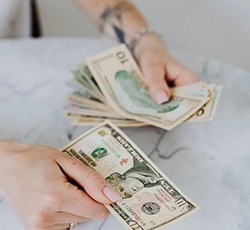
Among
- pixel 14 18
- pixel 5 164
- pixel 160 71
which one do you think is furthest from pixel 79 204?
pixel 14 18

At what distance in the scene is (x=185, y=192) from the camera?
96cm

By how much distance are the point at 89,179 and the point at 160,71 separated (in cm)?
40

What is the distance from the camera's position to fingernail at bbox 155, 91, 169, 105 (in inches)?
45.0

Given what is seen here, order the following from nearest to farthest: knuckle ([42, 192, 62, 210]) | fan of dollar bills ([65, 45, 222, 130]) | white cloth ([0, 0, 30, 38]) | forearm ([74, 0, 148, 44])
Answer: knuckle ([42, 192, 62, 210]), fan of dollar bills ([65, 45, 222, 130]), forearm ([74, 0, 148, 44]), white cloth ([0, 0, 30, 38])

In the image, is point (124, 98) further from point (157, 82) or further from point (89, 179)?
point (89, 179)

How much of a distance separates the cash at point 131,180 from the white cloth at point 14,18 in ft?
1.96

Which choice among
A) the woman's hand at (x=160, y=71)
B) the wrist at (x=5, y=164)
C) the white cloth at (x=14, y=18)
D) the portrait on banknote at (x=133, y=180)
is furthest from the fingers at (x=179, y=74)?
the white cloth at (x=14, y=18)

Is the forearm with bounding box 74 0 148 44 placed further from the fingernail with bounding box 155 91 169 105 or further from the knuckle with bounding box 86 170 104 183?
the knuckle with bounding box 86 170 104 183

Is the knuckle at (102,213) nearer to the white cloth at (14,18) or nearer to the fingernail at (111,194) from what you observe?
the fingernail at (111,194)

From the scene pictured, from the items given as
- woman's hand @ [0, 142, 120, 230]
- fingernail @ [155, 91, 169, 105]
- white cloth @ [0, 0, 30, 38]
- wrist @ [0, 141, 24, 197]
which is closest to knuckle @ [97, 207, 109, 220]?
woman's hand @ [0, 142, 120, 230]

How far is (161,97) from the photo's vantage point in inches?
45.1

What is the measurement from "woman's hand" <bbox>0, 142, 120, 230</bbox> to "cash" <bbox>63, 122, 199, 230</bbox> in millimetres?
36

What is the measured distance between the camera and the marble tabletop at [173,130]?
0.93m

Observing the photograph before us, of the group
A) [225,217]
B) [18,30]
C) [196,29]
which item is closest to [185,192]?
[225,217]
